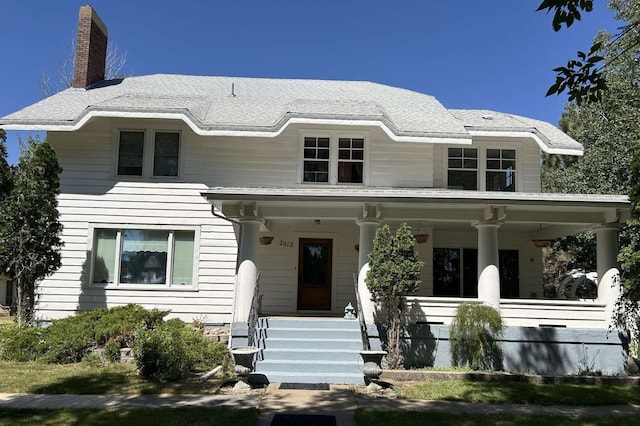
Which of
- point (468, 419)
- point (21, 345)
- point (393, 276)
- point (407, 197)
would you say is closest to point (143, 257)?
point (21, 345)

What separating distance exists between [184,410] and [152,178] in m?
8.07

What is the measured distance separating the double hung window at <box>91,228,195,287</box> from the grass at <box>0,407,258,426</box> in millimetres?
6438

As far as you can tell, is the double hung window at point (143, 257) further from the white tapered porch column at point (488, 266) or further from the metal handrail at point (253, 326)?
the white tapered porch column at point (488, 266)

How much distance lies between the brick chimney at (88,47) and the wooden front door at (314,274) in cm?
907

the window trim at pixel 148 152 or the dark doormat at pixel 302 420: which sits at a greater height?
the window trim at pixel 148 152

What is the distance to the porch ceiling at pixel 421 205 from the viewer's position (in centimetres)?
1068

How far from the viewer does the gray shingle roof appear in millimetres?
13148

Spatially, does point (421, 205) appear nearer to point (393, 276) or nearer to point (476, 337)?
point (393, 276)

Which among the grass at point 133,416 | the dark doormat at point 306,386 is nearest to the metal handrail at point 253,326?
the dark doormat at point 306,386

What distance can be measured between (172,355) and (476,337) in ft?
20.6

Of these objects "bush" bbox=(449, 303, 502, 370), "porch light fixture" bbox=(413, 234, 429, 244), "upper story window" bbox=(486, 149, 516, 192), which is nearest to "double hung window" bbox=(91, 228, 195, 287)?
"porch light fixture" bbox=(413, 234, 429, 244)

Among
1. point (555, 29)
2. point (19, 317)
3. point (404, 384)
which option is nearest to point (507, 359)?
point (404, 384)

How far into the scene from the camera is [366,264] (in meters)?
11.0

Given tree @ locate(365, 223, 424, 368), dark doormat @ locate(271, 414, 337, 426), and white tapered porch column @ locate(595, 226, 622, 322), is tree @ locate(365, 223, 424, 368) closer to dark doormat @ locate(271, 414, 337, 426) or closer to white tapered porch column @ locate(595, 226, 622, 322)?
dark doormat @ locate(271, 414, 337, 426)
